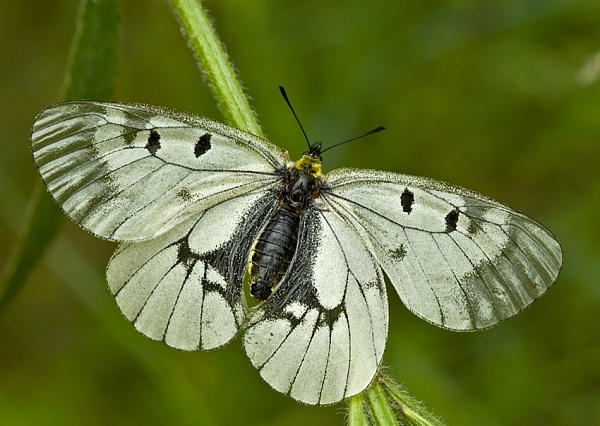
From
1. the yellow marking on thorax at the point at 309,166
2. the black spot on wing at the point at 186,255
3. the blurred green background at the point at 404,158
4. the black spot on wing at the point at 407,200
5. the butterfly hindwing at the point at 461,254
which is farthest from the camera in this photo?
the blurred green background at the point at 404,158

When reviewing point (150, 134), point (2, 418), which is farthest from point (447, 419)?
point (2, 418)

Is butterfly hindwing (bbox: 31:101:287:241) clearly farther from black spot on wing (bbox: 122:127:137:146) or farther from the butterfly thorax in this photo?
the butterfly thorax

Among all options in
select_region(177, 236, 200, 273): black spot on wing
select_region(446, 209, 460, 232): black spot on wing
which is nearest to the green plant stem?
select_region(177, 236, 200, 273): black spot on wing

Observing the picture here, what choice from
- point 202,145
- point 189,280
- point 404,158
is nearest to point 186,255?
point 189,280

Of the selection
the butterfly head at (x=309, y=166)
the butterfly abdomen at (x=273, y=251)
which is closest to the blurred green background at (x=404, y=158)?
the butterfly head at (x=309, y=166)

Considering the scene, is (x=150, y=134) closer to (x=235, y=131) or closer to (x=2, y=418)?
(x=235, y=131)

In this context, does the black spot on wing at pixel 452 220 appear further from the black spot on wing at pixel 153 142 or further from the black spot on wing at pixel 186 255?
the black spot on wing at pixel 153 142
